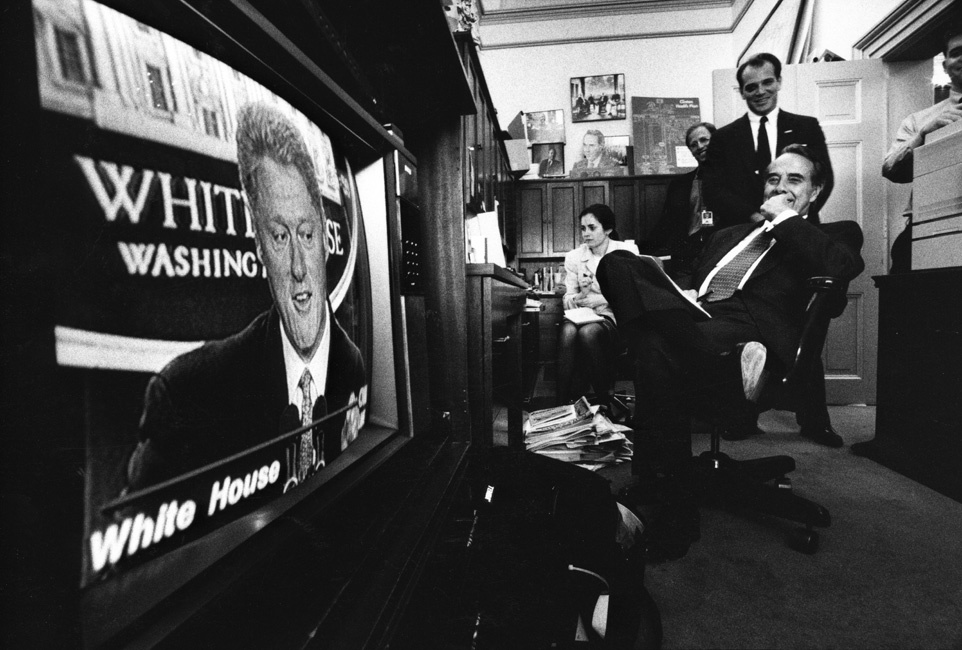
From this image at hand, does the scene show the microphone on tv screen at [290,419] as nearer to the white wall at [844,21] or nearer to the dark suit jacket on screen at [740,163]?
the dark suit jacket on screen at [740,163]

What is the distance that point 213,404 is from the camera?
0.37m

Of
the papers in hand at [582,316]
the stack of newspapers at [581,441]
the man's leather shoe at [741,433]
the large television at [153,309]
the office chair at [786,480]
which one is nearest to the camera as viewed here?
the large television at [153,309]

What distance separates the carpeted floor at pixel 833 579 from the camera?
990 millimetres

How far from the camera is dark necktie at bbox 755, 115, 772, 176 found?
3.24 m

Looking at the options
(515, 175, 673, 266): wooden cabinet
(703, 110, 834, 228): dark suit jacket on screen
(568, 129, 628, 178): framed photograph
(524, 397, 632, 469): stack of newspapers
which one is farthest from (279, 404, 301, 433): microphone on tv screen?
(568, 129, 628, 178): framed photograph

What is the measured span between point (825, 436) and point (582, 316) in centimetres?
147

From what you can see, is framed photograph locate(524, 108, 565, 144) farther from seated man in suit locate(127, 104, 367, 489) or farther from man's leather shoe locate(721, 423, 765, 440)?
seated man in suit locate(127, 104, 367, 489)

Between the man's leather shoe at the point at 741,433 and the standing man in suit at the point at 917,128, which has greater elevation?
the standing man in suit at the point at 917,128

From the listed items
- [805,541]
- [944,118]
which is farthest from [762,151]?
[805,541]

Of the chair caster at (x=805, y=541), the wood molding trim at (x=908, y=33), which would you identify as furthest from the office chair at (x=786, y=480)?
the wood molding trim at (x=908, y=33)

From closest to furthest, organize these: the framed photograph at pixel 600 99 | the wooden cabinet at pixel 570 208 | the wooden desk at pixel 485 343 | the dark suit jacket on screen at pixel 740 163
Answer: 1. the wooden desk at pixel 485 343
2. the dark suit jacket on screen at pixel 740 163
3. the wooden cabinet at pixel 570 208
4. the framed photograph at pixel 600 99

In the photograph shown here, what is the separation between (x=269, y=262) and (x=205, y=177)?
0.31 ft

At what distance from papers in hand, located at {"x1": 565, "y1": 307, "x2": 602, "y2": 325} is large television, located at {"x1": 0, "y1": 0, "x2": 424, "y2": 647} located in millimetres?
2860

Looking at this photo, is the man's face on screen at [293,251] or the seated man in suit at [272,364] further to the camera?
the man's face on screen at [293,251]
